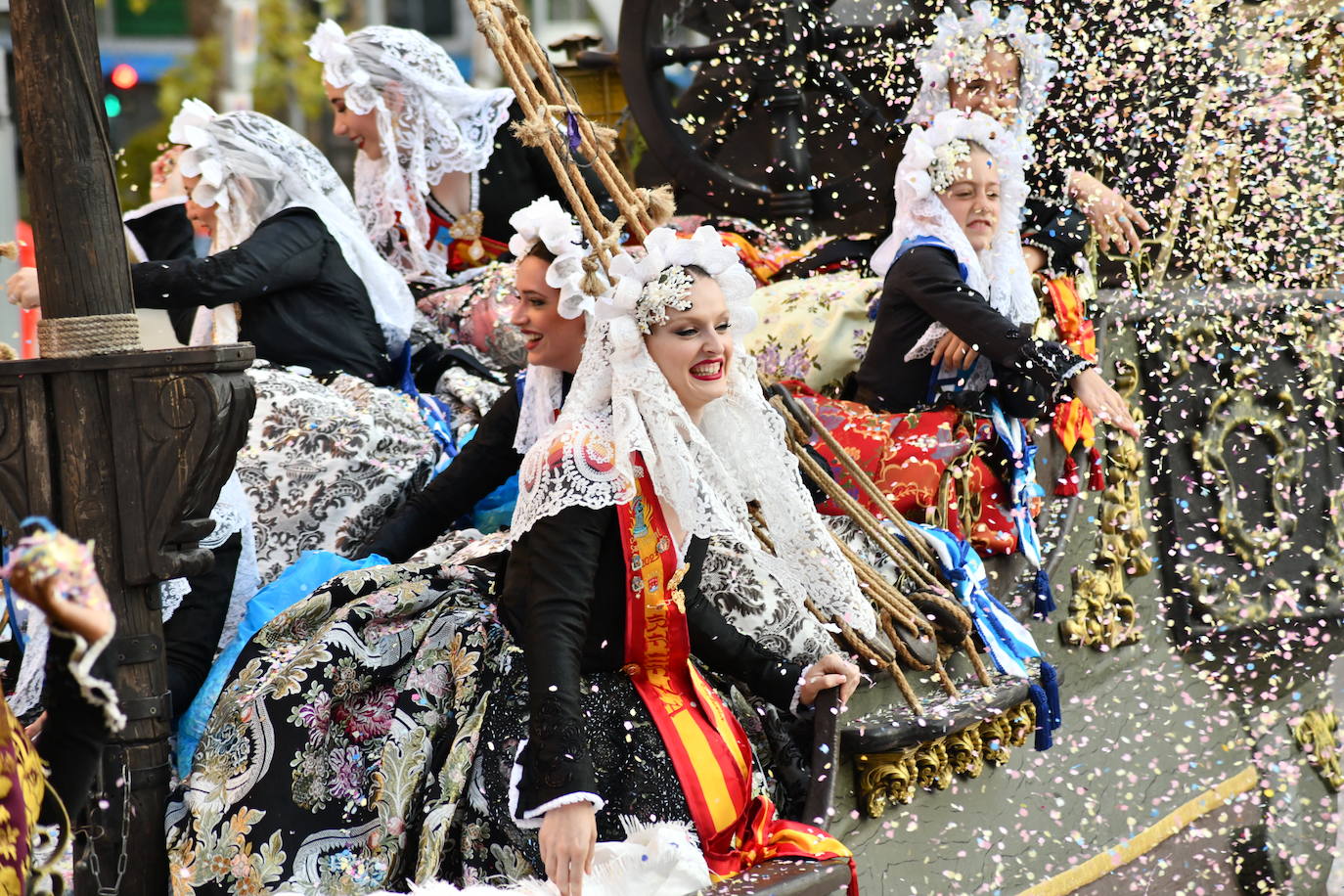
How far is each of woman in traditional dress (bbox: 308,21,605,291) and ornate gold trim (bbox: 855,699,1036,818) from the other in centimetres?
211

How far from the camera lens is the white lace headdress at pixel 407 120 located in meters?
4.94

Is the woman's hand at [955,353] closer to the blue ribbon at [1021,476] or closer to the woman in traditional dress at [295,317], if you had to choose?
the blue ribbon at [1021,476]

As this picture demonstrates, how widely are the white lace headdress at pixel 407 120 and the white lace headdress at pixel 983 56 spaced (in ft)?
4.35

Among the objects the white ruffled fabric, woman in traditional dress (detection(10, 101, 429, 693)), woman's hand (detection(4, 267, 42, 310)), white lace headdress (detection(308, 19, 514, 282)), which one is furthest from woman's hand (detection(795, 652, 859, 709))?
white lace headdress (detection(308, 19, 514, 282))

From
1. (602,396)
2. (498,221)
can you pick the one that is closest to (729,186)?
(498,221)

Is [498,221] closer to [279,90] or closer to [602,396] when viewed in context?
[602,396]

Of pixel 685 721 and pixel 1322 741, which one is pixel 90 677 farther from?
pixel 1322 741

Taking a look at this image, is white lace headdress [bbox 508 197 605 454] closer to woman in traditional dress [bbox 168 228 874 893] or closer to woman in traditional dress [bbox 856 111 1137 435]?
woman in traditional dress [bbox 168 228 874 893]

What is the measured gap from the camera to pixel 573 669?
268 centimetres

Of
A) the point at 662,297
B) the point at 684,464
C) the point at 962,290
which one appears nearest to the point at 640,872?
the point at 684,464

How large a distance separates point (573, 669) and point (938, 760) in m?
1.32

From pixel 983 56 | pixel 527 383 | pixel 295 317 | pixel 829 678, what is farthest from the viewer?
pixel 983 56

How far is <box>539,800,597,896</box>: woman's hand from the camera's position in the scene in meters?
2.59

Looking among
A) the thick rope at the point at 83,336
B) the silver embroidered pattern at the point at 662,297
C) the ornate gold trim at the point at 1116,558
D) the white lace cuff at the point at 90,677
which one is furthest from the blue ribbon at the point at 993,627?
the white lace cuff at the point at 90,677
